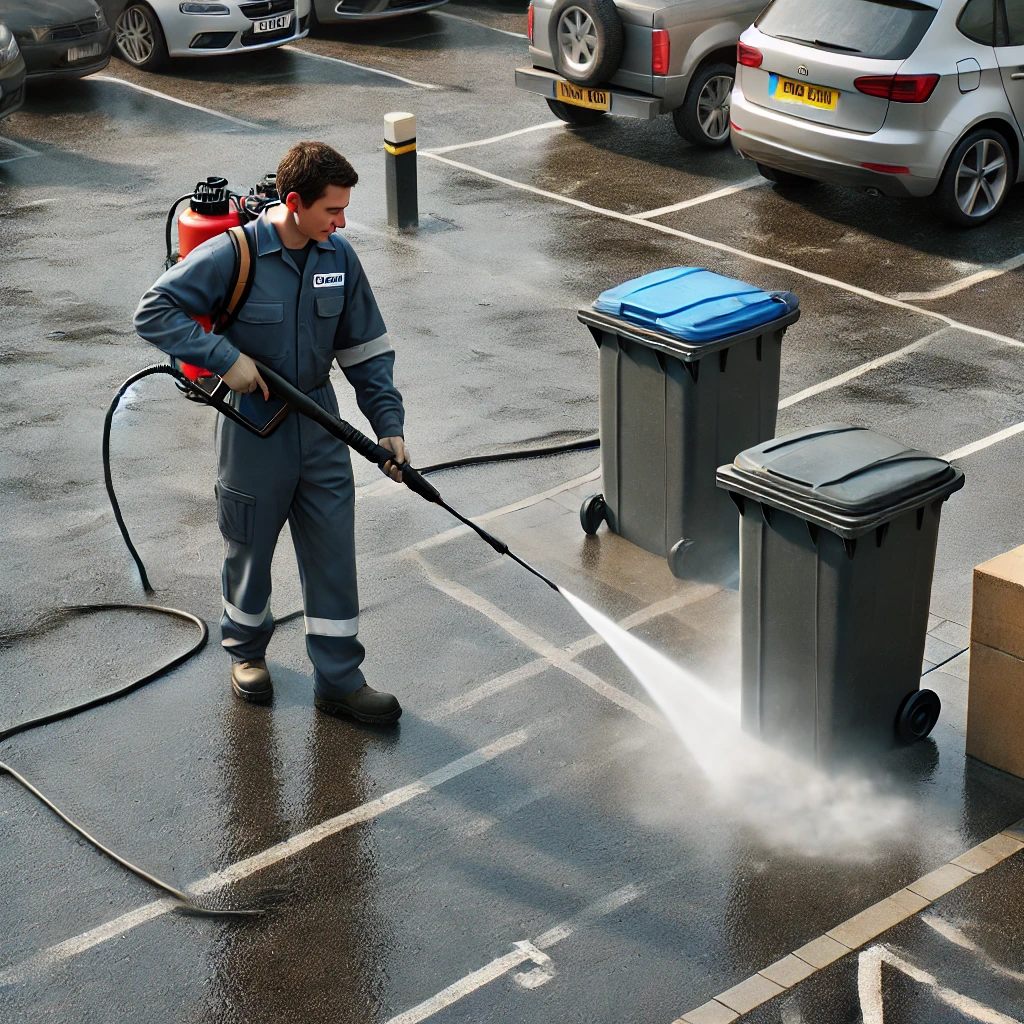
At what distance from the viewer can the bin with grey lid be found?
5.27 metres

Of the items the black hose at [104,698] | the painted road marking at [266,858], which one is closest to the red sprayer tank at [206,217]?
the black hose at [104,698]

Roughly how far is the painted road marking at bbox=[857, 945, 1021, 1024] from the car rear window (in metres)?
7.80

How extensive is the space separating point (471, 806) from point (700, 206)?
7915mm

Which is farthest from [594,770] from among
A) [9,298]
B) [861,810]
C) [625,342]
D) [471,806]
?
[9,298]

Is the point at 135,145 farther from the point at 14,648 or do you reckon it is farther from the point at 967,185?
the point at 14,648

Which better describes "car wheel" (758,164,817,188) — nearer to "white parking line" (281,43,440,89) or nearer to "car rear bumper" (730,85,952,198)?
"car rear bumper" (730,85,952,198)

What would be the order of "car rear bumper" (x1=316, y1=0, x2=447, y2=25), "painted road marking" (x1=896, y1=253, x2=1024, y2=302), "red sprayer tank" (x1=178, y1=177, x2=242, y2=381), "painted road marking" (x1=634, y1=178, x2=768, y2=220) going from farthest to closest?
"car rear bumper" (x1=316, y1=0, x2=447, y2=25) < "painted road marking" (x1=634, y1=178, x2=768, y2=220) < "painted road marking" (x1=896, y1=253, x2=1024, y2=302) < "red sprayer tank" (x1=178, y1=177, x2=242, y2=381)

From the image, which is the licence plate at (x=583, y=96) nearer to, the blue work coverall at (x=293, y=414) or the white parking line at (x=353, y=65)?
A: the white parking line at (x=353, y=65)

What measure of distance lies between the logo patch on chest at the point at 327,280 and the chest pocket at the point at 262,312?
5.8 inches

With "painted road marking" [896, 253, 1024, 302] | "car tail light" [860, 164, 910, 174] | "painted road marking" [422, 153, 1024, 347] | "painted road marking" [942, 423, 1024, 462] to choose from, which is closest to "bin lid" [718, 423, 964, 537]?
"painted road marking" [942, 423, 1024, 462]

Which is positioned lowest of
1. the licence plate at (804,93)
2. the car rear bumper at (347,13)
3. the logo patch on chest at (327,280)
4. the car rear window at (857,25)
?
the logo patch on chest at (327,280)

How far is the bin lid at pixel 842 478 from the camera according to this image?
204 inches

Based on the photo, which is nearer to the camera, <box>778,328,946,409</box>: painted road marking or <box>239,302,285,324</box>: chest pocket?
<box>239,302,285,324</box>: chest pocket

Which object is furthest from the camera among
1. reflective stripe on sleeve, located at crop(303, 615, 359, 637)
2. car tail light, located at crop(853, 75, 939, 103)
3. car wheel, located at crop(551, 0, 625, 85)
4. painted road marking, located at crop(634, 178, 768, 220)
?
car wheel, located at crop(551, 0, 625, 85)
